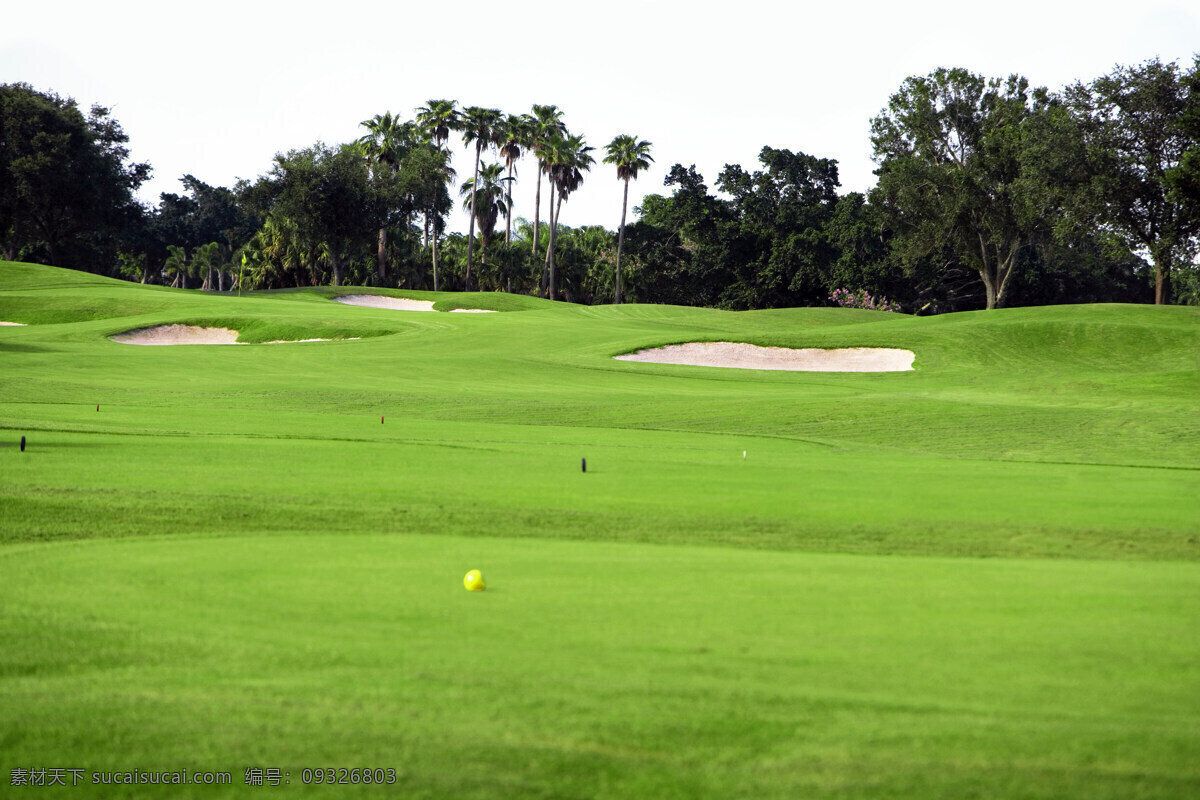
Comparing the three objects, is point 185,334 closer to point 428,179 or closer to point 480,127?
point 428,179

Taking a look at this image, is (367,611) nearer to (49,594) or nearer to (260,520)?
(49,594)

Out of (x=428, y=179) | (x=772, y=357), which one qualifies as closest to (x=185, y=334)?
(x=772, y=357)

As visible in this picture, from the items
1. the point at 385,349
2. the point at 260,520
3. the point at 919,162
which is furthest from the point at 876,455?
the point at 919,162

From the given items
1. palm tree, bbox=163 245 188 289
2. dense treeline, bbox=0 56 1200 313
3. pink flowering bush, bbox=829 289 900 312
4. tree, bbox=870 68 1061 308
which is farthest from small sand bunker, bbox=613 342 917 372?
palm tree, bbox=163 245 188 289

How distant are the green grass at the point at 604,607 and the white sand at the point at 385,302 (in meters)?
48.5

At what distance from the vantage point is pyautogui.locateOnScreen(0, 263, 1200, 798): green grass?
4602 millimetres

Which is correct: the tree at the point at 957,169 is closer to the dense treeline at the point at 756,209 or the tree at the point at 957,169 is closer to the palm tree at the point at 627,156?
the dense treeline at the point at 756,209

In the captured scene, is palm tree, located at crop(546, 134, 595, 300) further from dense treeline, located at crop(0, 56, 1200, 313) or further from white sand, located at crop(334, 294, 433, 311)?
white sand, located at crop(334, 294, 433, 311)

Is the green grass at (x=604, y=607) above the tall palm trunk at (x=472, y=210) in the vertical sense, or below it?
below

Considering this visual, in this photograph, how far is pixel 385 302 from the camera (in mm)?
70625

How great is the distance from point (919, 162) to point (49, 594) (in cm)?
6599

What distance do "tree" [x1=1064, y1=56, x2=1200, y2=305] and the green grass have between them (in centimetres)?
3572

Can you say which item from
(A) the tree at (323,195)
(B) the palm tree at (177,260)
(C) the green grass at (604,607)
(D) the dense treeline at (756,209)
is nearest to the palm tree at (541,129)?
(D) the dense treeline at (756,209)

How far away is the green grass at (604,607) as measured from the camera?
460 cm
